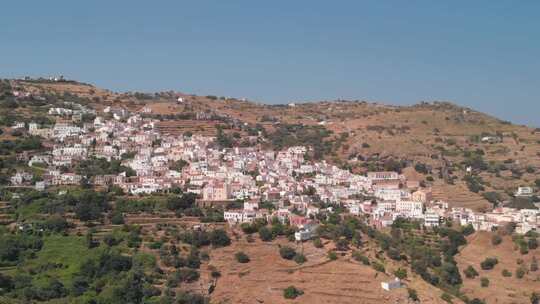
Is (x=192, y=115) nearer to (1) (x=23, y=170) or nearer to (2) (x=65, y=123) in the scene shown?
(2) (x=65, y=123)

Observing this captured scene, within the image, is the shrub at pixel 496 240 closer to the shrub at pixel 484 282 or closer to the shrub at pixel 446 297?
the shrub at pixel 484 282

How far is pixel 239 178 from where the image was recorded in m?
52.9

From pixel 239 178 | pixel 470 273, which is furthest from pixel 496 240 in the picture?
pixel 239 178

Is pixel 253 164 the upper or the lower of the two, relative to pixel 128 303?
upper

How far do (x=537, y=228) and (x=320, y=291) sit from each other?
62.5ft

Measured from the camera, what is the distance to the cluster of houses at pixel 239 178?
4684 centimetres

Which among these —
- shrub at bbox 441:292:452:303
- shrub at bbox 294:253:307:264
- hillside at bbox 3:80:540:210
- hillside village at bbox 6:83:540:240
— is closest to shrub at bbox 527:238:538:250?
hillside village at bbox 6:83:540:240

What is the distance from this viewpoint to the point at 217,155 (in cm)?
5978

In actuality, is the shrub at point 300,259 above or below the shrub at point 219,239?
below

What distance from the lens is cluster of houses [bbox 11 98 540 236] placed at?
1844 inches

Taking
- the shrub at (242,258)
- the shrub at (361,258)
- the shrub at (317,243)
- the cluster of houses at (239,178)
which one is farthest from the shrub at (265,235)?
the shrub at (361,258)

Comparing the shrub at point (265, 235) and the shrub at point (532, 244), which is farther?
the shrub at point (532, 244)

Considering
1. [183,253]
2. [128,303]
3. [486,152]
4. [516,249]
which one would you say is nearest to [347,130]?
[486,152]

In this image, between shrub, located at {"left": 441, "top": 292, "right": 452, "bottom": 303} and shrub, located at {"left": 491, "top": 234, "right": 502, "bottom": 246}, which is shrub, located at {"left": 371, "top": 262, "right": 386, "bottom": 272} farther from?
shrub, located at {"left": 491, "top": 234, "right": 502, "bottom": 246}
